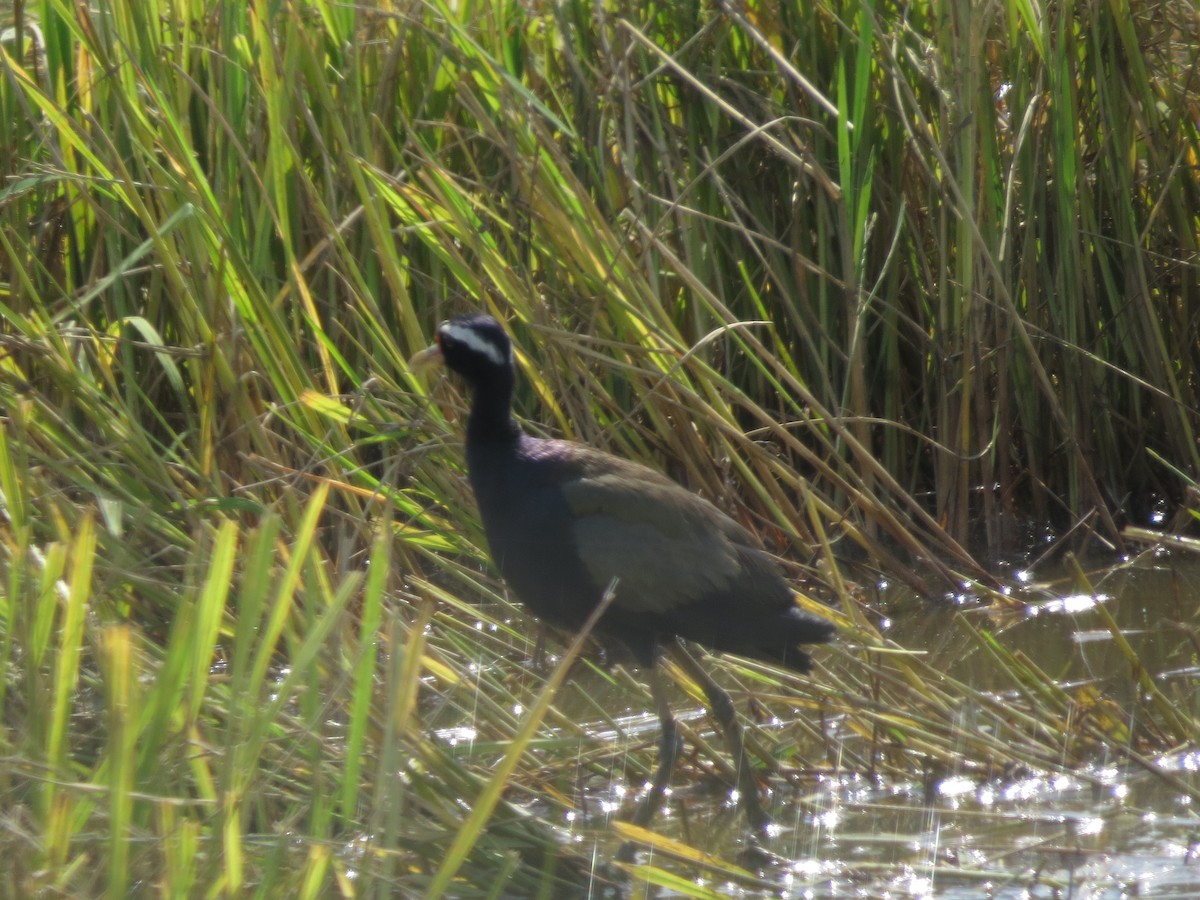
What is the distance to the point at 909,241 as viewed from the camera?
4340 millimetres

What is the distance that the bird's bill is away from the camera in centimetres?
341

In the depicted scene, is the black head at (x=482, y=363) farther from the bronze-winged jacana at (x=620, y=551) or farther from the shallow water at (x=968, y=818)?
the shallow water at (x=968, y=818)

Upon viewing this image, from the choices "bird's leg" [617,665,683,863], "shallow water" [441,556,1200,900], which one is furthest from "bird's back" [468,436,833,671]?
"shallow water" [441,556,1200,900]

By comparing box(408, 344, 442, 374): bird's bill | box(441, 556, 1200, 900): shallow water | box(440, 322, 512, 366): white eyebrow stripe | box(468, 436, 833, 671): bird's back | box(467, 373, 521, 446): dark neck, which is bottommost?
box(441, 556, 1200, 900): shallow water

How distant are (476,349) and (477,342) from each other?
0.05 feet

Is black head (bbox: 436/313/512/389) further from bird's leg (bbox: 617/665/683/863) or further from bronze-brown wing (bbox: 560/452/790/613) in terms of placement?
bird's leg (bbox: 617/665/683/863)

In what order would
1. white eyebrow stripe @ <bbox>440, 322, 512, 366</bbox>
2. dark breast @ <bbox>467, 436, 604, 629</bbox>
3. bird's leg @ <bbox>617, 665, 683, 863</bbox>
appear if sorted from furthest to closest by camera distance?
white eyebrow stripe @ <bbox>440, 322, 512, 366</bbox>, dark breast @ <bbox>467, 436, 604, 629</bbox>, bird's leg @ <bbox>617, 665, 683, 863</bbox>

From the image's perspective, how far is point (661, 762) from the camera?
10.3 feet

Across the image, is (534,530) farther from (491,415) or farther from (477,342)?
(477,342)

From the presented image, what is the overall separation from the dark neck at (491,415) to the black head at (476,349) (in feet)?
0.05

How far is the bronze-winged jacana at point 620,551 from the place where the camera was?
3.23 m

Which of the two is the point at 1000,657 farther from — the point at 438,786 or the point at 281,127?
the point at 281,127

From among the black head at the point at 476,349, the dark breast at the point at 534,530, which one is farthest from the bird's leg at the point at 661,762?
the black head at the point at 476,349

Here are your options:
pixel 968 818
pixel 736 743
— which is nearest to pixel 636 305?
pixel 736 743
